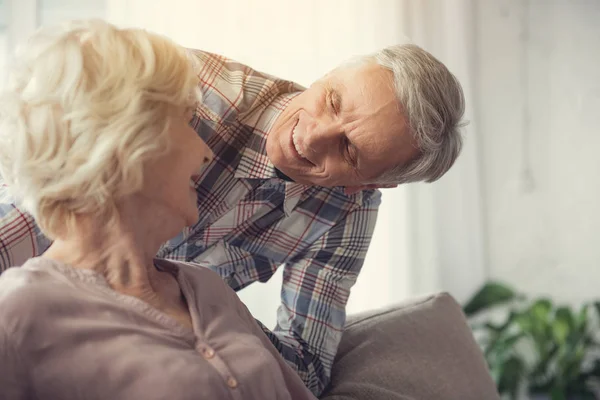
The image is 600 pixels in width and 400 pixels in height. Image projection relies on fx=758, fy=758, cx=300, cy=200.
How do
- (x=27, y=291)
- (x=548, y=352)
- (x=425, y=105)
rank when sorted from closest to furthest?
(x=27, y=291) < (x=425, y=105) < (x=548, y=352)

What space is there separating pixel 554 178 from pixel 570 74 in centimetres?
48

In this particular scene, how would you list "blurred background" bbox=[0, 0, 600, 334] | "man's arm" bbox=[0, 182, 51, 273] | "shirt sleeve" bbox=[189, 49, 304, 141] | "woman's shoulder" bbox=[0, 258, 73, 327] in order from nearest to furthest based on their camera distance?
"woman's shoulder" bbox=[0, 258, 73, 327], "man's arm" bbox=[0, 182, 51, 273], "shirt sleeve" bbox=[189, 49, 304, 141], "blurred background" bbox=[0, 0, 600, 334]

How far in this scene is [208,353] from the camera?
0.99 meters

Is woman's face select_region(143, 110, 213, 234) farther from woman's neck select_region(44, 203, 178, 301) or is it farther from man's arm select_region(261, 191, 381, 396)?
man's arm select_region(261, 191, 381, 396)

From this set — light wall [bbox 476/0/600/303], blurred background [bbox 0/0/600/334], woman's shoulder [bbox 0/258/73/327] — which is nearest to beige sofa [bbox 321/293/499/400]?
woman's shoulder [bbox 0/258/73/327]

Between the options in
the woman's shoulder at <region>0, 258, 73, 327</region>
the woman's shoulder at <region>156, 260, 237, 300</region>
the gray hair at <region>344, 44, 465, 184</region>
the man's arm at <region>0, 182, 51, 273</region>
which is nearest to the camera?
the woman's shoulder at <region>0, 258, 73, 327</region>

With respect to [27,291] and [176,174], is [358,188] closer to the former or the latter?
[176,174]

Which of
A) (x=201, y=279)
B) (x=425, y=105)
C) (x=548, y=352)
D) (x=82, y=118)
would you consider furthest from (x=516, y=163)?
(x=82, y=118)

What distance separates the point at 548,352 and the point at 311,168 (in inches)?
87.3

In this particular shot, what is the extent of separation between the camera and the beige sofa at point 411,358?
1599mm

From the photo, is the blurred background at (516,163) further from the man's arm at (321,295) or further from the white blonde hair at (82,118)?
the white blonde hair at (82,118)

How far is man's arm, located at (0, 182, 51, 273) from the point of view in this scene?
4.07ft

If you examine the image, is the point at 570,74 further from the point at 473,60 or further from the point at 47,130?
the point at 47,130

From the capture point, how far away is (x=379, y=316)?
1.78 meters
